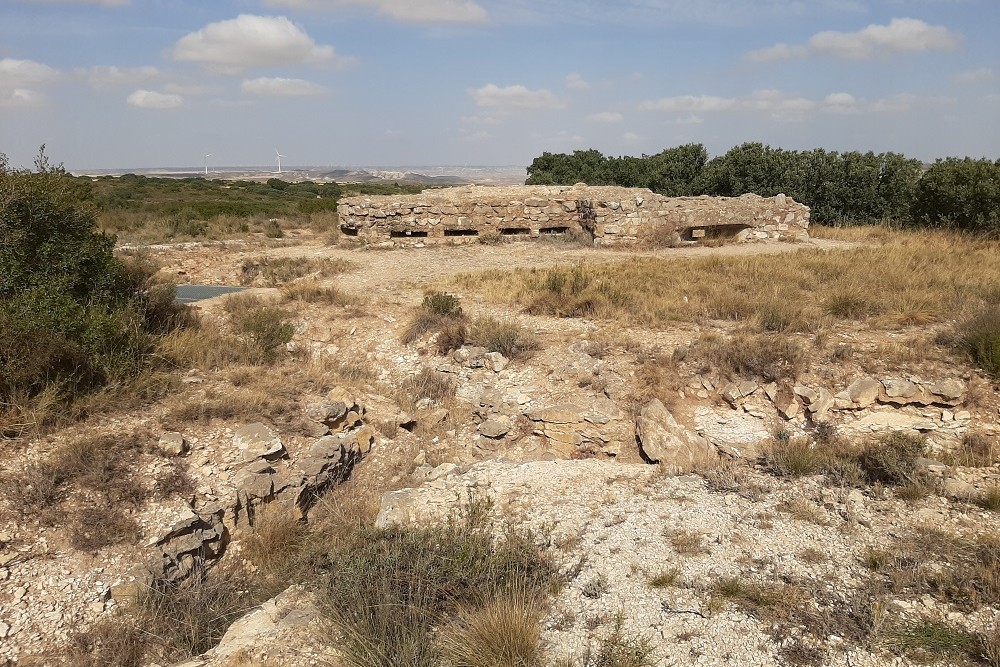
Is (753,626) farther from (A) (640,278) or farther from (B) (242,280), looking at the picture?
(B) (242,280)

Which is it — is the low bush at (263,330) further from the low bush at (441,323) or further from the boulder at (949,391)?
the boulder at (949,391)

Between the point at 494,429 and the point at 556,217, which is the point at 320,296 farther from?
the point at 556,217

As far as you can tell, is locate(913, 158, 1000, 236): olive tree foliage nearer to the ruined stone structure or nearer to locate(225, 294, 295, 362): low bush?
the ruined stone structure

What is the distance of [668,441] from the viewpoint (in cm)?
588

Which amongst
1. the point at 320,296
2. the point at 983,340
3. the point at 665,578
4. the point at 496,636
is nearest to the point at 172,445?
the point at 496,636

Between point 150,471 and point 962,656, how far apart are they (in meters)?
5.64

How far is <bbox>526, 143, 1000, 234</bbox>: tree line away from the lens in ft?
43.4

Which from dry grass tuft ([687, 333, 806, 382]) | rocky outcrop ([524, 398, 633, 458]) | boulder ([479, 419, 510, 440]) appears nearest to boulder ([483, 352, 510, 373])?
boulder ([479, 419, 510, 440])

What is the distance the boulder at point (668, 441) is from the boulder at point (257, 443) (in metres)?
3.68

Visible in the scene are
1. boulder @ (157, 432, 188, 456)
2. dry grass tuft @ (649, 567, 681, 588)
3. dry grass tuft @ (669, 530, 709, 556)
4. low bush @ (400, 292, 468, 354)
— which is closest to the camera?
dry grass tuft @ (649, 567, 681, 588)

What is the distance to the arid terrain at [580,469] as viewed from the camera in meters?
3.29

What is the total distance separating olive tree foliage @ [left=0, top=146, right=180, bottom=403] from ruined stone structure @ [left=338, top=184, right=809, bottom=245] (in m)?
7.02

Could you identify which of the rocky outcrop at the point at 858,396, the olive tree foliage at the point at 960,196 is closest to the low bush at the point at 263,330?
the rocky outcrop at the point at 858,396

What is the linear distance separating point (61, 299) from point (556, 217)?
1097 cm
